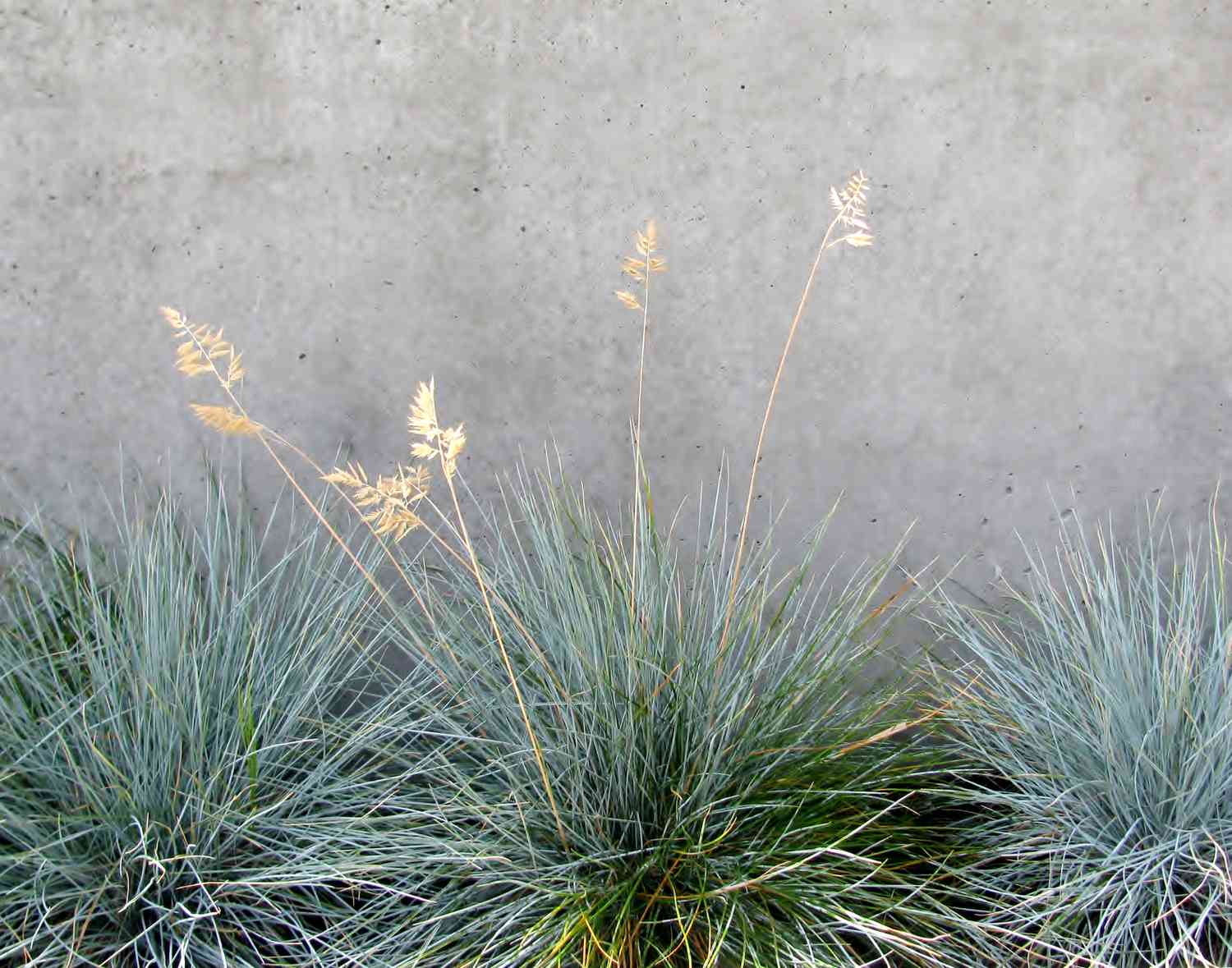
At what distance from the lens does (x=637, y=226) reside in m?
2.49

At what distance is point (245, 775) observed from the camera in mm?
1904

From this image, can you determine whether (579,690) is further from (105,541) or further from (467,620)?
(105,541)

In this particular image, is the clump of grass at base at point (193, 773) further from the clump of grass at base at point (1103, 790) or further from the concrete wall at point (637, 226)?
the clump of grass at base at point (1103, 790)

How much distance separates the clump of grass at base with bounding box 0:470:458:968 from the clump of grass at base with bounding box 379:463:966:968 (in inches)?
6.6

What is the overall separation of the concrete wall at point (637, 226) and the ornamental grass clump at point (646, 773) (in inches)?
19.8

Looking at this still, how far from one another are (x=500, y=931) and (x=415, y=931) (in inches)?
6.7

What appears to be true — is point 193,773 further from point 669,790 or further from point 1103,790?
point 1103,790

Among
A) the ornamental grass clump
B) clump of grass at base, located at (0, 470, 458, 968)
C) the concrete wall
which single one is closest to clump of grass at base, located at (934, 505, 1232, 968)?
the ornamental grass clump

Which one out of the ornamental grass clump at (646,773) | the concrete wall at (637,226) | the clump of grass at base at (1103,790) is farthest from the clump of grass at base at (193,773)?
the clump of grass at base at (1103,790)

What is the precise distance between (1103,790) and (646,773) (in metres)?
0.81

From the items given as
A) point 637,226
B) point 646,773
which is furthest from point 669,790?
point 637,226

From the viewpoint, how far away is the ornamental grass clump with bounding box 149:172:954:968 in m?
1.67

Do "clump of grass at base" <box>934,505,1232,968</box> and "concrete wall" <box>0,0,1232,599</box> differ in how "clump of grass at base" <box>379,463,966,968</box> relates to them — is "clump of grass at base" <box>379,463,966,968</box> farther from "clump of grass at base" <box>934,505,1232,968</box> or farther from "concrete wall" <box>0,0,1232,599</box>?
"concrete wall" <box>0,0,1232,599</box>

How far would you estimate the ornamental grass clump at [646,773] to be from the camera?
5.47ft
